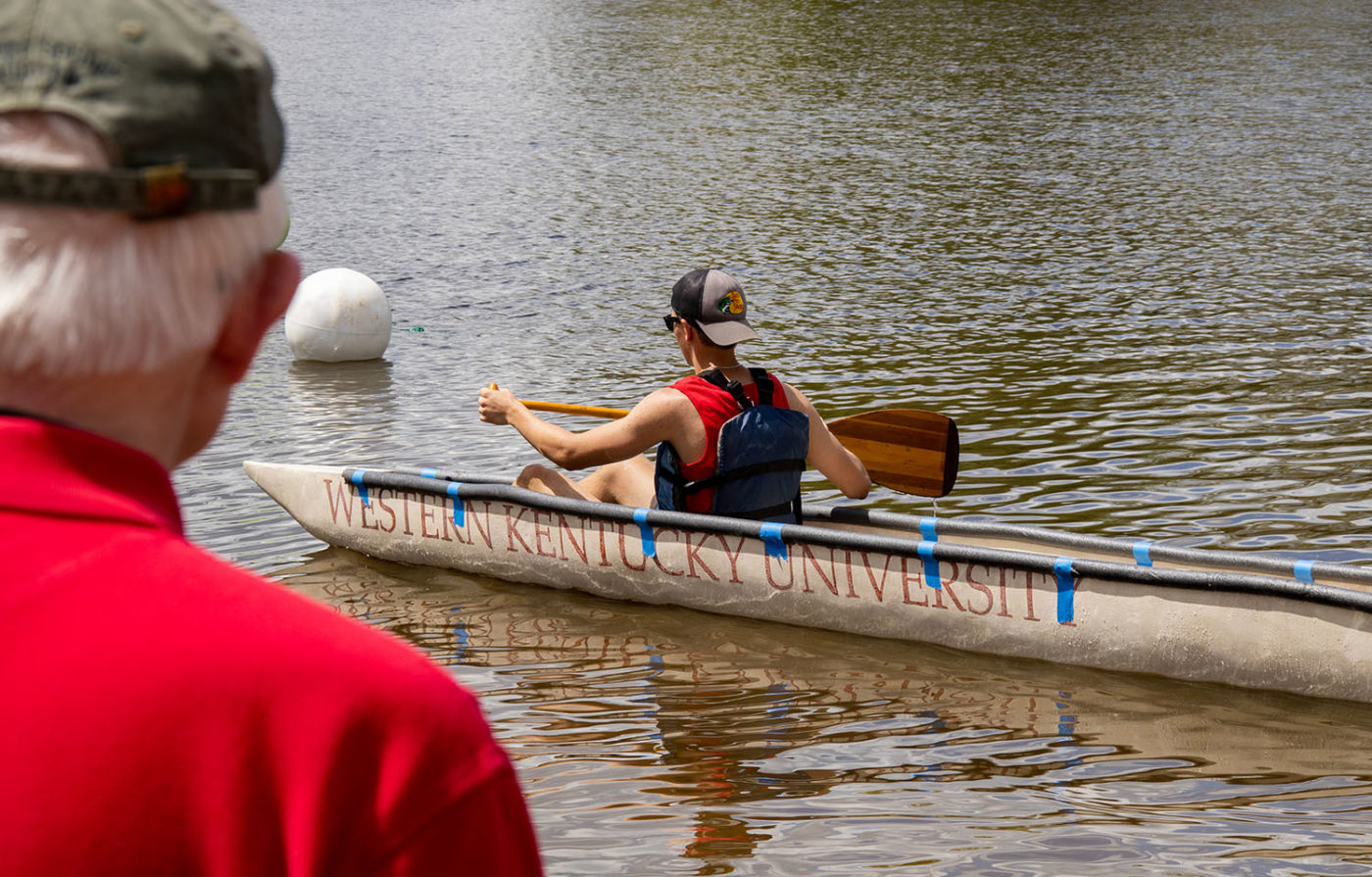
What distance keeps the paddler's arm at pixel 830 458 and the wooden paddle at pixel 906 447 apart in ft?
2.11

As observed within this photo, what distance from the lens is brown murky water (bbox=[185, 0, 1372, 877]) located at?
545cm

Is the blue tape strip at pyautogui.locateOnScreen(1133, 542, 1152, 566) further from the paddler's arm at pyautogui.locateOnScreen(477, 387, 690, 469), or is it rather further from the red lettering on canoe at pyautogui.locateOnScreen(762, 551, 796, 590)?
the paddler's arm at pyautogui.locateOnScreen(477, 387, 690, 469)

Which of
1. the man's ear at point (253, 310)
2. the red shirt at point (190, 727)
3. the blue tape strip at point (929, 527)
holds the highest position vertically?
the man's ear at point (253, 310)

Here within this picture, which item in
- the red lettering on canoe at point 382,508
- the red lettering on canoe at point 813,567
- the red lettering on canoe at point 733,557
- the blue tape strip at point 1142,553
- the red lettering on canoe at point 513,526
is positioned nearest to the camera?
the blue tape strip at point 1142,553

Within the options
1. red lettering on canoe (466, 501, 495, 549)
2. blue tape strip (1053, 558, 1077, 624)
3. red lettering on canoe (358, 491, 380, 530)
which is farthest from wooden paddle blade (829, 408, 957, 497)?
red lettering on canoe (358, 491, 380, 530)

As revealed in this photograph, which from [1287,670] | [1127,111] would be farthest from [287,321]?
[1127,111]

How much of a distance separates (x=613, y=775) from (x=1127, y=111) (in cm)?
2391

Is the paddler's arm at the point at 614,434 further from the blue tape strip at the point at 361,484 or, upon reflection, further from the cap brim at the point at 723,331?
the blue tape strip at the point at 361,484

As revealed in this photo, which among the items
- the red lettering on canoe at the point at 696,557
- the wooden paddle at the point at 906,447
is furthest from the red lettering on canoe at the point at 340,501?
the wooden paddle at the point at 906,447

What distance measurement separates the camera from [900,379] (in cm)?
1198

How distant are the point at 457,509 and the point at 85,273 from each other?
7297mm

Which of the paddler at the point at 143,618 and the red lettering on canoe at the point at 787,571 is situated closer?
the paddler at the point at 143,618

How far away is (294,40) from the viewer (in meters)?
47.1

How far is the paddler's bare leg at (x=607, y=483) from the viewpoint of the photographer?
8195mm
